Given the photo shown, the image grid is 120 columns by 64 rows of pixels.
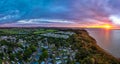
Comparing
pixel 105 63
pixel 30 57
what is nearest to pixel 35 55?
pixel 30 57

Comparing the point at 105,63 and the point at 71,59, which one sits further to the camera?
the point at 71,59

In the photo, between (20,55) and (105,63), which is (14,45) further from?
(105,63)

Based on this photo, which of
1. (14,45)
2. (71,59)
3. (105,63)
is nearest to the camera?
(105,63)

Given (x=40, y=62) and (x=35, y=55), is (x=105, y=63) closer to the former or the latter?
(x=40, y=62)

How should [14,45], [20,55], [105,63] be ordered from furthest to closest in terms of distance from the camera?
1. [14,45]
2. [20,55]
3. [105,63]

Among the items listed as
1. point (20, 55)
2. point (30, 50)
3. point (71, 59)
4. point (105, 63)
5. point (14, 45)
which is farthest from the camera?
point (14, 45)

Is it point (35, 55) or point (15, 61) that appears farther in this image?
point (35, 55)

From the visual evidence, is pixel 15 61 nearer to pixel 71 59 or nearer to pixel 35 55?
pixel 35 55

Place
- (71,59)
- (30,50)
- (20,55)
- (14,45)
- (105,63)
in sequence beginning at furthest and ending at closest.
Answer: (14,45)
(30,50)
(20,55)
(71,59)
(105,63)

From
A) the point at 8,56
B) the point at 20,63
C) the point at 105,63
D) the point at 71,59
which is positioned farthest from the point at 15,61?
the point at 105,63
